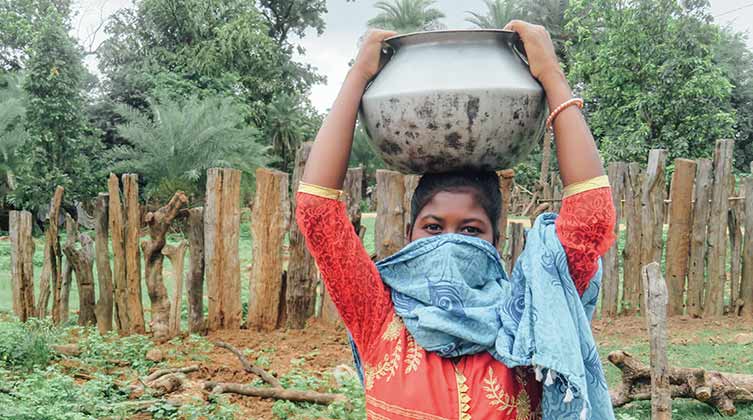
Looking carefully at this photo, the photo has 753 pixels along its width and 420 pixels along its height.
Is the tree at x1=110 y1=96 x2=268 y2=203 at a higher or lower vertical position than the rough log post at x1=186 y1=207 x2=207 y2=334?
higher

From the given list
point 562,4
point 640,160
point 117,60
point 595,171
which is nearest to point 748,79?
point 562,4

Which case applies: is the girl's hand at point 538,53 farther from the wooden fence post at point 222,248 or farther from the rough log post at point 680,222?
the rough log post at point 680,222

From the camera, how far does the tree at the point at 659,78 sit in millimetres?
14180

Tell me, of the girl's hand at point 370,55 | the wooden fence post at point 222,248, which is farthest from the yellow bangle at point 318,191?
the wooden fence post at point 222,248

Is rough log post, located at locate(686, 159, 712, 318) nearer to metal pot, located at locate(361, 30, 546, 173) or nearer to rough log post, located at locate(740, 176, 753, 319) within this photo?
rough log post, located at locate(740, 176, 753, 319)

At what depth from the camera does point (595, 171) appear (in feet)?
5.05

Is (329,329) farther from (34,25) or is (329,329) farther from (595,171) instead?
(34,25)

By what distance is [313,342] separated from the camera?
570 cm

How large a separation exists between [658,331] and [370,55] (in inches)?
63.7

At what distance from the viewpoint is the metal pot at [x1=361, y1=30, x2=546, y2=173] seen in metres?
1.52

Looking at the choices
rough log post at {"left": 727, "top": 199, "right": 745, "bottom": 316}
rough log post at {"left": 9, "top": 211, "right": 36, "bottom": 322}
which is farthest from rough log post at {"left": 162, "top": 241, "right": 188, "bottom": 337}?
rough log post at {"left": 727, "top": 199, "right": 745, "bottom": 316}

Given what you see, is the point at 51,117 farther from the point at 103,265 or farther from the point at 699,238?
the point at 699,238

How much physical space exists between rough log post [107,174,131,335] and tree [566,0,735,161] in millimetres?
11647

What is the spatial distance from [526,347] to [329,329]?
458 centimetres
